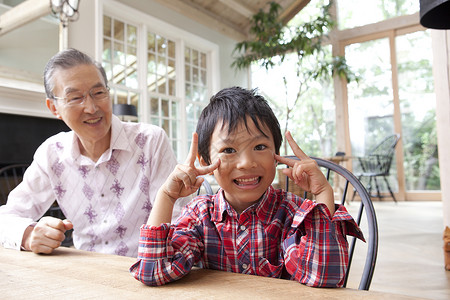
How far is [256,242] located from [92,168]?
0.77 m

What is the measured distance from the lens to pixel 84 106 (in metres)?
1.25

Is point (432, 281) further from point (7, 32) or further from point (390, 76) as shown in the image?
point (390, 76)

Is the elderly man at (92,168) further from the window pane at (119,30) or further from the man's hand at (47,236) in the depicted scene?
the window pane at (119,30)

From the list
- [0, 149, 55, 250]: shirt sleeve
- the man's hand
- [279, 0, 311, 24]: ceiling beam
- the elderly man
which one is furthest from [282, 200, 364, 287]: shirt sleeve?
[279, 0, 311, 24]: ceiling beam

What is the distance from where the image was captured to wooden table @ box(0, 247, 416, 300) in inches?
21.7

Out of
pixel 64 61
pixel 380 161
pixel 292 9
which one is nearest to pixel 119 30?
pixel 292 9

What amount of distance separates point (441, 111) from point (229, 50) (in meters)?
5.54

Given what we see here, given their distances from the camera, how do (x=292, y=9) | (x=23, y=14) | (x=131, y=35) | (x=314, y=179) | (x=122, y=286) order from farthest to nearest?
(x=292, y=9) < (x=131, y=35) < (x=23, y=14) < (x=314, y=179) < (x=122, y=286)

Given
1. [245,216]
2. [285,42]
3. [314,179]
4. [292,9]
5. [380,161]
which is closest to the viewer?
[314,179]

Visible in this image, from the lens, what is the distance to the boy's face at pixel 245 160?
77cm

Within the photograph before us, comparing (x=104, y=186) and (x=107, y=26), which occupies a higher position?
(x=107, y=26)

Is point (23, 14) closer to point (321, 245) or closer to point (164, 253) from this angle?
point (164, 253)

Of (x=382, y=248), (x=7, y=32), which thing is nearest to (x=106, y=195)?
(x=382, y=248)

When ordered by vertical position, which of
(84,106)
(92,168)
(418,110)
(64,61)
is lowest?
(92,168)
